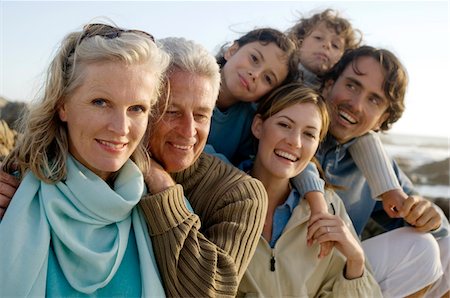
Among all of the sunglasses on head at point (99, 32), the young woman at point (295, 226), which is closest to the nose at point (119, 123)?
the sunglasses on head at point (99, 32)

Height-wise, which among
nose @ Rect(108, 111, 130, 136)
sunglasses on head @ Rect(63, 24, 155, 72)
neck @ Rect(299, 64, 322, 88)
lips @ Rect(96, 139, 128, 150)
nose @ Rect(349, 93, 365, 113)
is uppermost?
sunglasses on head @ Rect(63, 24, 155, 72)

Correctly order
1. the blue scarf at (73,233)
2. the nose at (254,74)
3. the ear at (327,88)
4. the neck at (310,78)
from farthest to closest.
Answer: the neck at (310,78), the ear at (327,88), the nose at (254,74), the blue scarf at (73,233)

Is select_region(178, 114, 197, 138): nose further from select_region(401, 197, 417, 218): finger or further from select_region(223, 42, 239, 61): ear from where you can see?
select_region(401, 197, 417, 218): finger

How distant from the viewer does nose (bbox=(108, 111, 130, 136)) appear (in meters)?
2.31

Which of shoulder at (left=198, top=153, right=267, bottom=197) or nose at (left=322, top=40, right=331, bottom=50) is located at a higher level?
shoulder at (left=198, top=153, right=267, bottom=197)

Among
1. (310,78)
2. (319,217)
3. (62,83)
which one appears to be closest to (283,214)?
(319,217)

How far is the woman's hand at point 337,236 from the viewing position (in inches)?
124

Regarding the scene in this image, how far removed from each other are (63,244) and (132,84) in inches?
28.8

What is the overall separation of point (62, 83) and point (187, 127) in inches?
26.0

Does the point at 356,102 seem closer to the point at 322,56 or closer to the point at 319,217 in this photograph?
the point at 322,56

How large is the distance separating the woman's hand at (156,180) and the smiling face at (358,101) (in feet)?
5.62

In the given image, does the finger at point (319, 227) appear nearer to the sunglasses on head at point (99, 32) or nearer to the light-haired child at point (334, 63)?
the light-haired child at point (334, 63)

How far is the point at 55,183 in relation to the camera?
2.41 meters

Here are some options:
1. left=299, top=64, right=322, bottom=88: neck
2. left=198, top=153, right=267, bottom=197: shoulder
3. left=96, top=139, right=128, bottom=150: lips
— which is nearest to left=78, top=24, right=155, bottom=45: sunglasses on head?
left=96, top=139, right=128, bottom=150: lips
